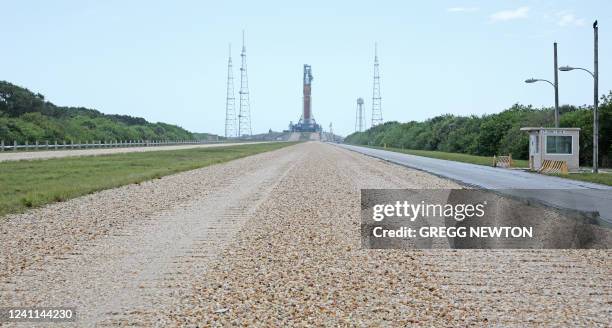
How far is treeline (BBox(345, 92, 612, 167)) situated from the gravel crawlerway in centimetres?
3263

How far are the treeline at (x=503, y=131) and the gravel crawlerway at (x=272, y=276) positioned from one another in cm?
3263

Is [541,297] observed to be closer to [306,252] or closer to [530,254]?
[530,254]

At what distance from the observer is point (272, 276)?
9.64 m

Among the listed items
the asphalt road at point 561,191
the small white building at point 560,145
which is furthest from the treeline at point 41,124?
the asphalt road at point 561,191

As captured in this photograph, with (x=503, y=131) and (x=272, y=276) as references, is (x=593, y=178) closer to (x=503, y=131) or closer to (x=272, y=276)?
(x=272, y=276)

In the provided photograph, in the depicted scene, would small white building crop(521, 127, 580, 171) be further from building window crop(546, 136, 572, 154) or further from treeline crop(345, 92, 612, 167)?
treeline crop(345, 92, 612, 167)

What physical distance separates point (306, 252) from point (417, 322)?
14.7 ft

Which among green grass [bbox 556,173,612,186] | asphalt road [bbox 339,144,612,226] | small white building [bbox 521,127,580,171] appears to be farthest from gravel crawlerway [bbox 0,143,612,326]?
small white building [bbox 521,127,580,171]

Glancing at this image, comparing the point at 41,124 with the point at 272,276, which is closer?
the point at 272,276

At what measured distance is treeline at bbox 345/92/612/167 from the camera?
43875mm

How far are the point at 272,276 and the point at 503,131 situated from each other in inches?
2216

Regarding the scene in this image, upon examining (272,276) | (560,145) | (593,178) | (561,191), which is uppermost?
(560,145)

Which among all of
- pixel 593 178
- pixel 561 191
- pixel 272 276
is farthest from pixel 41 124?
pixel 272 276

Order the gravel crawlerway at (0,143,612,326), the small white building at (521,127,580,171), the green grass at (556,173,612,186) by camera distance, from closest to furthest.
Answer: the gravel crawlerway at (0,143,612,326) → the green grass at (556,173,612,186) → the small white building at (521,127,580,171)
